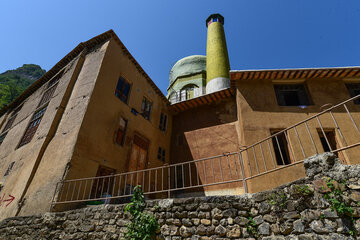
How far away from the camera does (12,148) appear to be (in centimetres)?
1117

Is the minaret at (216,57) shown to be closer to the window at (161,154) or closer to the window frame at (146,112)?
the window frame at (146,112)

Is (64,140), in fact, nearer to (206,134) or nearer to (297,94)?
(206,134)

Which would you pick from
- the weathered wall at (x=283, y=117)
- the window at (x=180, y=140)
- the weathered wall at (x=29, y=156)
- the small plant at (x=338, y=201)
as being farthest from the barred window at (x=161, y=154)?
the small plant at (x=338, y=201)

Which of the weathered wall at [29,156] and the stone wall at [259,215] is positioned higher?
the weathered wall at [29,156]

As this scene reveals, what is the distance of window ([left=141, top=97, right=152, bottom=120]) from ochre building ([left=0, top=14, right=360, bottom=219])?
0.24 ft

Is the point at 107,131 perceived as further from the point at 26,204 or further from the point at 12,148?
the point at 12,148

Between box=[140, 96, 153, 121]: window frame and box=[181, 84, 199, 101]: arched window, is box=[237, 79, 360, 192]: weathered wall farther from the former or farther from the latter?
box=[181, 84, 199, 101]: arched window

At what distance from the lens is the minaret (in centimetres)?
1609

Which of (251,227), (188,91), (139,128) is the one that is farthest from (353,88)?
(188,91)

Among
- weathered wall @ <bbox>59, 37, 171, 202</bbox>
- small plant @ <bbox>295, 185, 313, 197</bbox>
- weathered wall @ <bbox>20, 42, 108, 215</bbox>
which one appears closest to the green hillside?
weathered wall @ <bbox>20, 42, 108, 215</bbox>

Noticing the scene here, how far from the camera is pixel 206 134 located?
474 inches

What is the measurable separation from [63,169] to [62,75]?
23.8 ft

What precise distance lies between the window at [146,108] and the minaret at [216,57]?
18.9 feet

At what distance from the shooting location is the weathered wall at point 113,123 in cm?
769
